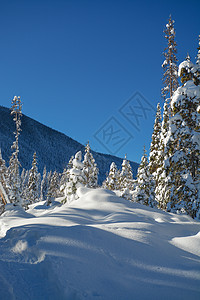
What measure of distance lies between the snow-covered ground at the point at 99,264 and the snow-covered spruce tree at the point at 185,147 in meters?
6.14

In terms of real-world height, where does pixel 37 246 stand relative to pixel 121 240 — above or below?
below

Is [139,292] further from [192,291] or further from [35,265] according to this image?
[35,265]

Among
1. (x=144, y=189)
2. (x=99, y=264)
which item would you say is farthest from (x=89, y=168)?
(x=99, y=264)

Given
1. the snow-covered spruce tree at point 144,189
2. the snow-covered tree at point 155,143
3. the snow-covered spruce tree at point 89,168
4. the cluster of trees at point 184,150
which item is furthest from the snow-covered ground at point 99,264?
the snow-covered spruce tree at point 89,168

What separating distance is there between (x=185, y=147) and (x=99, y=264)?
925 cm

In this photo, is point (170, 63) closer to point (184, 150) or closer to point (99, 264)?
point (184, 150)

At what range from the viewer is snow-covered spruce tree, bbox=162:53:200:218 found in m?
11.0

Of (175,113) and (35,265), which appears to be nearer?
(35,265)

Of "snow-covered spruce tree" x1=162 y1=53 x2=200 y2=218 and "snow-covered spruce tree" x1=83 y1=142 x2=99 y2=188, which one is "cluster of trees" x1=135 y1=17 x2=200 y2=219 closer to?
"snow-covered spruce tree" x1=162 y1=53 x2=200 y2=218

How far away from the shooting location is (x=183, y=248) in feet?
13.9

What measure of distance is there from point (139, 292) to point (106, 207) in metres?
5.59

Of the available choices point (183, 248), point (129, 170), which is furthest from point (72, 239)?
point (129, 170)

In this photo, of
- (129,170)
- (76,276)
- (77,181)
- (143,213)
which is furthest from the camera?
(129,170)

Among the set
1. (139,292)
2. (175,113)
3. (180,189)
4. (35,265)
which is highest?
(175,113)
